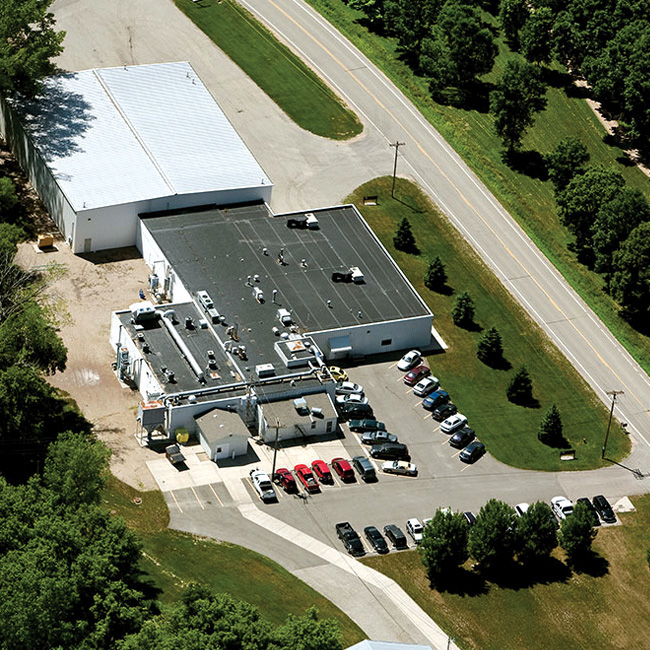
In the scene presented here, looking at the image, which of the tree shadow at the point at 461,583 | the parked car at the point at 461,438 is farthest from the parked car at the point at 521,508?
the parked car at the point at 461,438

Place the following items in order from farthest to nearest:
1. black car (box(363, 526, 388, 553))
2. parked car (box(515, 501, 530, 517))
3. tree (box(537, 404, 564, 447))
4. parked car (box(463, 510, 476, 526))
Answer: tree (box(537, 404, 564, 447)) < parked car (box(515, 501, 530, 517)) < parked car (box(463, 510, 476, 526)) < black car (box(363, 526, 388, 553))

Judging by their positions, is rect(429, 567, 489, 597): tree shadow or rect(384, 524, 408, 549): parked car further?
rect(384, 524, 408, 549): parked car

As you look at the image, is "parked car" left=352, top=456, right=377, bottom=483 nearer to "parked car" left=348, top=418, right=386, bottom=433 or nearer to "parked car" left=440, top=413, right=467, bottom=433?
"parked car" left=348, top=418, right=386, bottom=433

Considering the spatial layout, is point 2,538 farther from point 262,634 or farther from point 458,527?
point 458,527

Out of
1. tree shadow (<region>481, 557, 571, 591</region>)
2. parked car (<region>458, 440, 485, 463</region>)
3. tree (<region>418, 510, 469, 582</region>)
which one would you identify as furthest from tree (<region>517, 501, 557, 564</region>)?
parked car (<region>458, 440, 485, 463</region>)

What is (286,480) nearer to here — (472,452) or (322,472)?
(322,472)

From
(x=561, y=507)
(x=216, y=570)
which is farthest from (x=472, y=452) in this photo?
(x=216, y=570)
